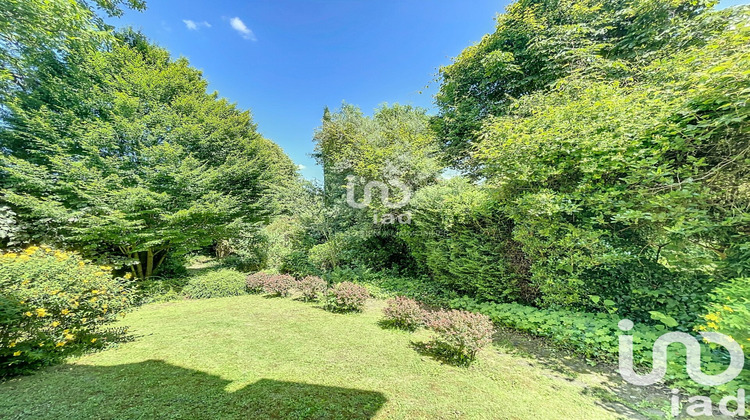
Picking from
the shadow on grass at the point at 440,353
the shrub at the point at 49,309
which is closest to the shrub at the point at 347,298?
the shadow on grass at the point at 440,353

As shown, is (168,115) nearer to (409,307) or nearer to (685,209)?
A: (409,307)

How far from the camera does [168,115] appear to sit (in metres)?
8.21

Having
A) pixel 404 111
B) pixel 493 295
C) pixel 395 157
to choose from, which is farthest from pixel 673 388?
pixel 404 111

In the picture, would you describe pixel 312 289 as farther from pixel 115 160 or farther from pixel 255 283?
pixel 115 160

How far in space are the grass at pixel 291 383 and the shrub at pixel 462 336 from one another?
23 cm

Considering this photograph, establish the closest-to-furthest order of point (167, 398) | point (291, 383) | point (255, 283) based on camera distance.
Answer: point (167, 398) < point (291, 383) < point (255, 283)

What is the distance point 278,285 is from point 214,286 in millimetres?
2634

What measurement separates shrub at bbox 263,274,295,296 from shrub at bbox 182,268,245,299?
1328mm

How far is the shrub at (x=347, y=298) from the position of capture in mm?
5574

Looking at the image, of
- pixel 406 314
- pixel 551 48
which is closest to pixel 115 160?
pixel 406 314

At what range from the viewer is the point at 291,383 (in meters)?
2.74

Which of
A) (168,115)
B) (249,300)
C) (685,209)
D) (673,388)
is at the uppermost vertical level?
(168,115)

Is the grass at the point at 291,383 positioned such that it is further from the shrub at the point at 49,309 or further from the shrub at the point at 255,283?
the shrub at the point at 255,283

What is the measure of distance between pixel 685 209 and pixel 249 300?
909 centimetres
